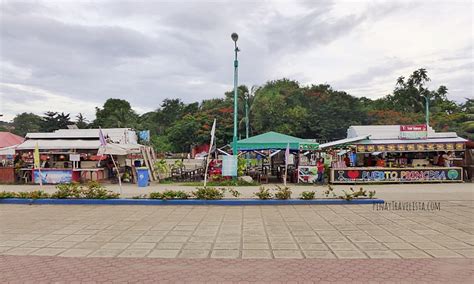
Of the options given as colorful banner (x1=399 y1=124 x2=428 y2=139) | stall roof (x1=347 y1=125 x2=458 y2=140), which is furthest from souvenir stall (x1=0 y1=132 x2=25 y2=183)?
colorful banner (x1=399 y1=124 x2=428 y2=139)

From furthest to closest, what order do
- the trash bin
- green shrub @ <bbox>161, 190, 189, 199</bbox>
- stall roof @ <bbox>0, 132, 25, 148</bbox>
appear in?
stall roof @ <bbox>0, 132, 25, 148</bbox> → the trash bin → green shrub @ <bbox>161, 190, 189, 199</bbox>

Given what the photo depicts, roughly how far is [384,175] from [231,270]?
48.5ft

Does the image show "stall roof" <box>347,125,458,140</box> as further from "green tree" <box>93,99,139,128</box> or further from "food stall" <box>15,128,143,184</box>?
"green tree" <box>93,99,139,128</box>

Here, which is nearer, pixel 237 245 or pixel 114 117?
pixel 237 245

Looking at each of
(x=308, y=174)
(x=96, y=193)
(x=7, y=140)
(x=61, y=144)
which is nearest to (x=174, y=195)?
(x=96, y=193)

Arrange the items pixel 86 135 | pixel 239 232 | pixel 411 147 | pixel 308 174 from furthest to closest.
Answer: pixel 86 135
pixel 411 147
pixel 308 174
pixel 239 232

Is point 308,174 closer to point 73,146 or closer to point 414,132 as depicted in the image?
point 414,132

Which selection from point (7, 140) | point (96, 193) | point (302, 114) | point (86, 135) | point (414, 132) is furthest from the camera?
point (302, 114)

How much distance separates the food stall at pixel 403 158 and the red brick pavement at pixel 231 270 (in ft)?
41.4

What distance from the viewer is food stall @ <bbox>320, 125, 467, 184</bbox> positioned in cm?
1802

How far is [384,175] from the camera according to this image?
18031 mm

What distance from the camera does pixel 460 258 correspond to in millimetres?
5848

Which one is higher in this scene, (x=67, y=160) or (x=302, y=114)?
(x=302, y=114)

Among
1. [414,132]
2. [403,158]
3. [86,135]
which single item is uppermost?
[86,135]
